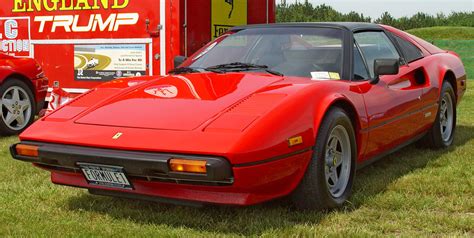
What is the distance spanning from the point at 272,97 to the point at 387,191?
4.03ft

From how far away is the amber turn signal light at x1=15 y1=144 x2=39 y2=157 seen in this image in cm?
323

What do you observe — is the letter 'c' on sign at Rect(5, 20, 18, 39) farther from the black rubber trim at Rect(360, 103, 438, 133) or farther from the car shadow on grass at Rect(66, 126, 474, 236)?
the black rubber trim at Rect(360, 103, 438, 133)

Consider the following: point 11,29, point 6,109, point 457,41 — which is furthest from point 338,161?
point 457,41

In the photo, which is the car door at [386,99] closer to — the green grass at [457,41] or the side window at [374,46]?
the side window at [374,46]

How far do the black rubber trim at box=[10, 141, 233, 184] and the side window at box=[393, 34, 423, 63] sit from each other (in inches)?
104

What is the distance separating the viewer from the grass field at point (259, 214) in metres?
3.11

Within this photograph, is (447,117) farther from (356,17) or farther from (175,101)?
(356,17)

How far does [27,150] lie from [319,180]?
1.63m

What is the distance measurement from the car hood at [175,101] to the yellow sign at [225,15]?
12.0 ft

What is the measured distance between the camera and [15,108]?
6773mm

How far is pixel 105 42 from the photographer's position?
7.43 metres

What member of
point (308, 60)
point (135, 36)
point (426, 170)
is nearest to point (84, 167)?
point (308, 60)

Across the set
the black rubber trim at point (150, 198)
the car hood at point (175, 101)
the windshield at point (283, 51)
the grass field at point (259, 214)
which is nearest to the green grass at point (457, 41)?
the windshield at point (283, 51)

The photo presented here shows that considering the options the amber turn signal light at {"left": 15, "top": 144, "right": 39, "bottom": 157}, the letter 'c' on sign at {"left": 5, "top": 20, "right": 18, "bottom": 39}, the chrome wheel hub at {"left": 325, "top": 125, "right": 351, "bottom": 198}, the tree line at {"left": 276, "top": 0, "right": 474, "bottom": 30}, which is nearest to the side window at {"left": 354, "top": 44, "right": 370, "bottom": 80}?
the chrome wheel hub at {"left": 325, "top": 125, "right": 351, "bottom": 198}
